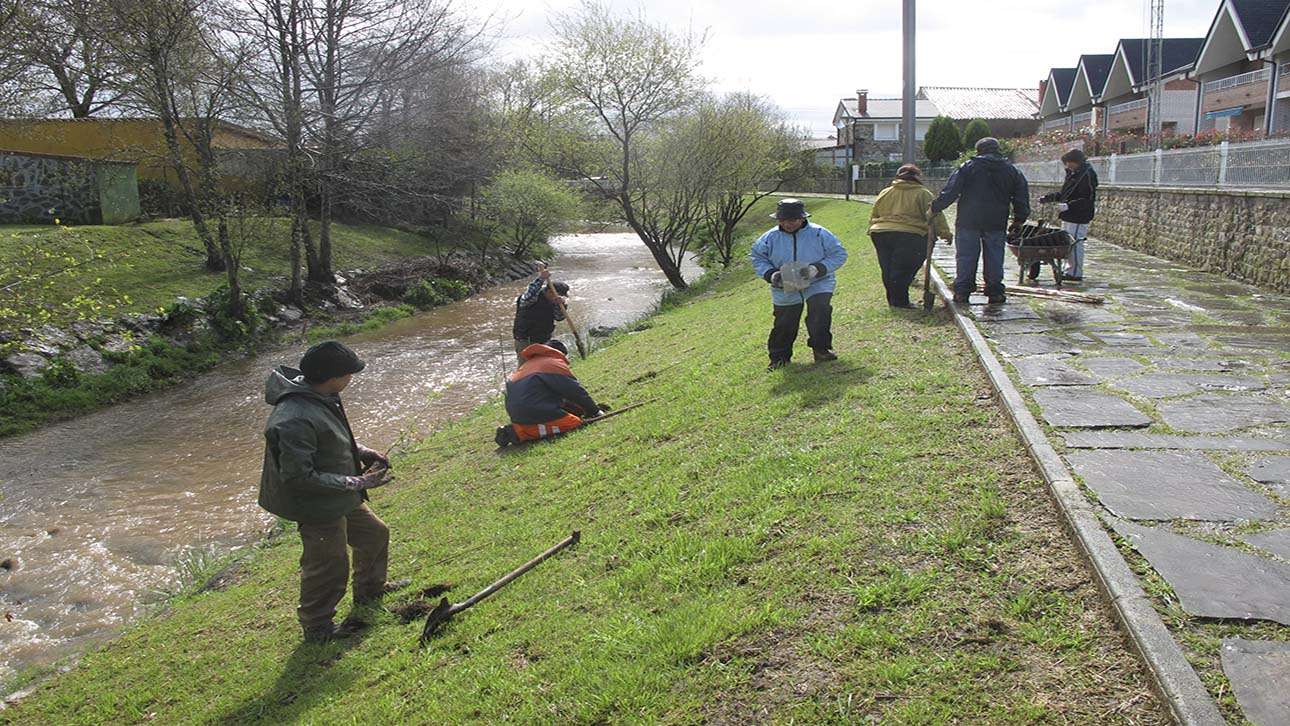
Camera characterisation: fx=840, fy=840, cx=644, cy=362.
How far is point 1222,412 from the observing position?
17.7 ft

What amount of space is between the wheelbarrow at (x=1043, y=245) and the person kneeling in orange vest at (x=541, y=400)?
5.52m

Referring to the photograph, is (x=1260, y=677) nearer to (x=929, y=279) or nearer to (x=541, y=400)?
(x=929, y=279)

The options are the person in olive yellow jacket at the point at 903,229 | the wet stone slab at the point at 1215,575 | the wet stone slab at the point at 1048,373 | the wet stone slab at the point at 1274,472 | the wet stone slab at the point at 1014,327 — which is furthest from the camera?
the person in olive yellow jacket at the point at 903,229

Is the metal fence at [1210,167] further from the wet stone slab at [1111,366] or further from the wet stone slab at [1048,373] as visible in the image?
the wet stone slab at [1048,373]

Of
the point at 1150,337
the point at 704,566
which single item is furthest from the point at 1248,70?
the point at 704,566

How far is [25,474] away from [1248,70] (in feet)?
140

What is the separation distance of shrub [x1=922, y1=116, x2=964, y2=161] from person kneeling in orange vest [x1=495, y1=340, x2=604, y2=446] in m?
49.7

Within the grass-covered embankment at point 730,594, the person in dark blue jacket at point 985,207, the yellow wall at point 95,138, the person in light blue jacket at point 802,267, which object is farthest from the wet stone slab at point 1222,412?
the yellow wall at point 95,138

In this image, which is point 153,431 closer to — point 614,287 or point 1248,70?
point 614,287

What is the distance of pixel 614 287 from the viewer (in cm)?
2766

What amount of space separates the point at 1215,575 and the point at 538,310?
803cm

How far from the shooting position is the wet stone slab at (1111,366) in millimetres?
6348

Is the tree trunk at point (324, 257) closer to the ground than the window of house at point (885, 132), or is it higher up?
closer to the ground

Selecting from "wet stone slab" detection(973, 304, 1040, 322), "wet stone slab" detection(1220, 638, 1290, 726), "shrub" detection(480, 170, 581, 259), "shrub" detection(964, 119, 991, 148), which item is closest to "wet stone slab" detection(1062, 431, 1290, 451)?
"wet stone slab" detection(1220, 638, 1290, 726)
